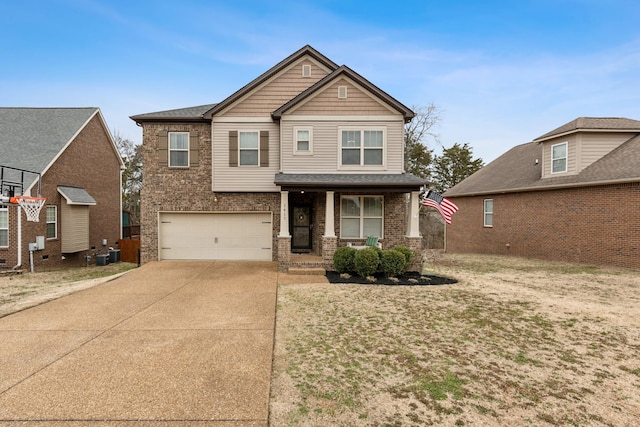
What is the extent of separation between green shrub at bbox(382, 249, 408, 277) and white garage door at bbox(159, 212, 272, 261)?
4.88 meters

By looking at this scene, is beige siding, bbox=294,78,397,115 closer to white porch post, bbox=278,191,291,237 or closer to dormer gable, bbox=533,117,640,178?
white porch post, bbox=278,191,291,237

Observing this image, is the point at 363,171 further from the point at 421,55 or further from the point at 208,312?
the point at 421,55

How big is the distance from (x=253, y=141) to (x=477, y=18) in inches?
543

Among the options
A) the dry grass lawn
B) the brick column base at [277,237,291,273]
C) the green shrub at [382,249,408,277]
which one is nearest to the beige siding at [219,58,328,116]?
the brick column base at [277,237,291,273]

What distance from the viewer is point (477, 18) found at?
15.9 metres

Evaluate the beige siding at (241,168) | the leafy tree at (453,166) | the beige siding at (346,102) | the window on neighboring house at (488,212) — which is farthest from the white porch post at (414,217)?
the leafy tree at (453,166)

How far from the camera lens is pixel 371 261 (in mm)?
9594

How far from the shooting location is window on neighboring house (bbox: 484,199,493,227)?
58.6 feet

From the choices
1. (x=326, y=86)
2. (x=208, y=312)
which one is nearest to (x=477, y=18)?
(x=326, y=86)

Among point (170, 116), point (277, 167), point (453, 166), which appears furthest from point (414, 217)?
point (453, 166)

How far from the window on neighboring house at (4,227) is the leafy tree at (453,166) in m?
31.3

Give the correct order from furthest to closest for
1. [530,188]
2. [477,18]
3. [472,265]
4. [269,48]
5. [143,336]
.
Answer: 1. [269,48]
2. [477,18]
3. [530,188]
4. [472,265]
5. [143,336]

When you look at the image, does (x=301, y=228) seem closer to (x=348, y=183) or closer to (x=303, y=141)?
(x=348, y=183)

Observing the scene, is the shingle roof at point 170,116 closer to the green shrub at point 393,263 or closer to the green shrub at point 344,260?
the green shrub at point 344,260
